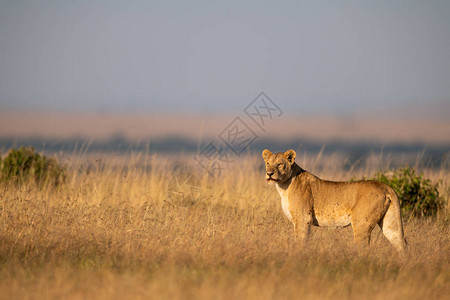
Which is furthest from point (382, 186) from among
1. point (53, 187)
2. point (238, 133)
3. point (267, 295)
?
point (53, 187)

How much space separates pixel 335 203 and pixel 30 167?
8230mm

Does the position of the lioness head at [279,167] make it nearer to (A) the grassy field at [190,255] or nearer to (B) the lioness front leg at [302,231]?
(B) the lioness front leg at [302,231]

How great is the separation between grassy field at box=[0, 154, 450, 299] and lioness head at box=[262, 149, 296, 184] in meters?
0.90

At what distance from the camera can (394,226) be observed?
8.98 meters

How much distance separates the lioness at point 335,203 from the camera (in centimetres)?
884

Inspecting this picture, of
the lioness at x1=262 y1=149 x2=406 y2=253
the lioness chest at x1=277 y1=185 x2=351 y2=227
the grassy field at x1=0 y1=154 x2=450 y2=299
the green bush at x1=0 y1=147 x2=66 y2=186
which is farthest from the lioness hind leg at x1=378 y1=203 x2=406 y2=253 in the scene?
the green bush at x1=0 y1=147 x2=66 y2=186

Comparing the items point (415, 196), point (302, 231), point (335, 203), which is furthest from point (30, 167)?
point (415, 196)

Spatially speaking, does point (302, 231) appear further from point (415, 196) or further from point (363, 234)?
point (415, 196)

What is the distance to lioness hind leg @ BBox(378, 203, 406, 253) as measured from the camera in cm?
895

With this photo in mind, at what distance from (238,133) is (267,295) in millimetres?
9212

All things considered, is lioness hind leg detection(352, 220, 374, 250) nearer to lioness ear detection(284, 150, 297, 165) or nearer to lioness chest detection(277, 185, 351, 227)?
lioness chest detection(277, 185, 351, 227)

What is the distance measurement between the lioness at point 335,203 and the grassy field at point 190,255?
299 millimetres

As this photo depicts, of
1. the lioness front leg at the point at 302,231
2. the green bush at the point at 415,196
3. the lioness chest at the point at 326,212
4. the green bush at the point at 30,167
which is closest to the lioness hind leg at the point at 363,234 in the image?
A: the lioness chest at the point at 326,212

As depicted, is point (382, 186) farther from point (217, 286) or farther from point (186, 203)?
point (186, 203)
